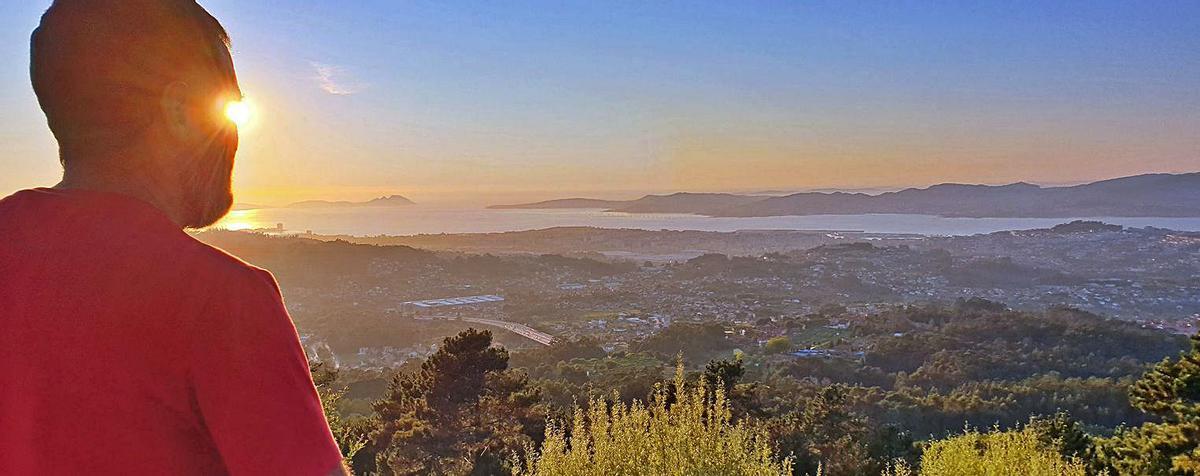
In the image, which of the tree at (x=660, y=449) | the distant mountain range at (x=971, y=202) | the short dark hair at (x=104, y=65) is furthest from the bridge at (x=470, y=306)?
the distant mountain range at (x=971, y=202)

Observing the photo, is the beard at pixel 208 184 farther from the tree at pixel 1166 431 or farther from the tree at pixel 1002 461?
the tree at pixel 1166 431

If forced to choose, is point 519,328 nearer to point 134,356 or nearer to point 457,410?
point 457,410

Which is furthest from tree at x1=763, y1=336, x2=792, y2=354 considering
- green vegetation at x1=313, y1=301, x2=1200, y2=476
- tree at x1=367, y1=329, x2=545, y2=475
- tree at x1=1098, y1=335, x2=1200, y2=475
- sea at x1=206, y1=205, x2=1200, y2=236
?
sea at x1=206, y1=205, x2=1200, y2=236

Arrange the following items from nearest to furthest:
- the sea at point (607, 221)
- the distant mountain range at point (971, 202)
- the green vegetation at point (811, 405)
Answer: the green vegetation at point (811, 405) < the sea at point (607, 221) < the distant mountain range at point (971, 202)

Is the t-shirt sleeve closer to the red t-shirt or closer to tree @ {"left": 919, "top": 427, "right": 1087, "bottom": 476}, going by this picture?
the red t-shirt

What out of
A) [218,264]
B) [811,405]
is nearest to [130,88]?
[218,264]

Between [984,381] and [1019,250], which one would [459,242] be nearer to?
[984,381]
